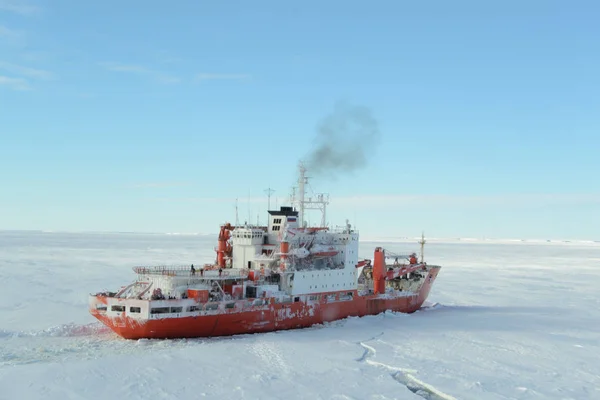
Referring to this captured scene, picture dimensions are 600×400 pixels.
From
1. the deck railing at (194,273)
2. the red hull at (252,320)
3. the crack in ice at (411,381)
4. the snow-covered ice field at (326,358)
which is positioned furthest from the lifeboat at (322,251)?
the crack in ice at (411,381)

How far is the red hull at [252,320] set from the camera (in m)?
22.5

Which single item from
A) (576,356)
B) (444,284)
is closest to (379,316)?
(576,356)

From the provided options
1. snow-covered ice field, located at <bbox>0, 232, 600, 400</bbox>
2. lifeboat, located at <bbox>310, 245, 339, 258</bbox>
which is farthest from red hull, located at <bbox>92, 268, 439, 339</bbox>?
lifeboat, located at <bbox>310, 245, 339, 258</bbox>

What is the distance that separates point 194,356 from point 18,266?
37781 mm

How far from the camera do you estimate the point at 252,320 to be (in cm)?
2456

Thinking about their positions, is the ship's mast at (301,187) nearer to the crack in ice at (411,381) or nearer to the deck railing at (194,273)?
the deck railing at (194,273)

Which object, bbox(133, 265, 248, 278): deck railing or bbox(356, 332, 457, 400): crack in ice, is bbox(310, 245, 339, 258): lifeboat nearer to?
bbox(133, 265, 248, 278): deck railing

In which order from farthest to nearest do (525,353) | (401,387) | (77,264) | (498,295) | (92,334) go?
1. (77,264)
2. (498,295)
3. (92,334)
4. (525,353)
5. (401,387)

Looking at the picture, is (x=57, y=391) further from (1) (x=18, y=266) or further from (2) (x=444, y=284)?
(1) (x=18, y=266)

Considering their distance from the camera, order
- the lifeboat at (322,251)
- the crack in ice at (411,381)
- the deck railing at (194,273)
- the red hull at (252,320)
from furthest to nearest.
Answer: the lifeboat at (322,251) → the deck railing at (194,273) → the red hull at (252,320) → the crack in ice at (411,381)

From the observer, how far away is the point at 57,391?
620 inches

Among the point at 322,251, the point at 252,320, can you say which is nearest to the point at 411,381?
the point at 252,320

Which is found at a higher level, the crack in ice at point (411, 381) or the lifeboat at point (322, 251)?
the lifeboat at point (322, 251)

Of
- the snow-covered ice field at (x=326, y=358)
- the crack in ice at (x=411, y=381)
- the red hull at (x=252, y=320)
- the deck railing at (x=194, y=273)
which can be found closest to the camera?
the crack in ice at (x=411, y=381)
